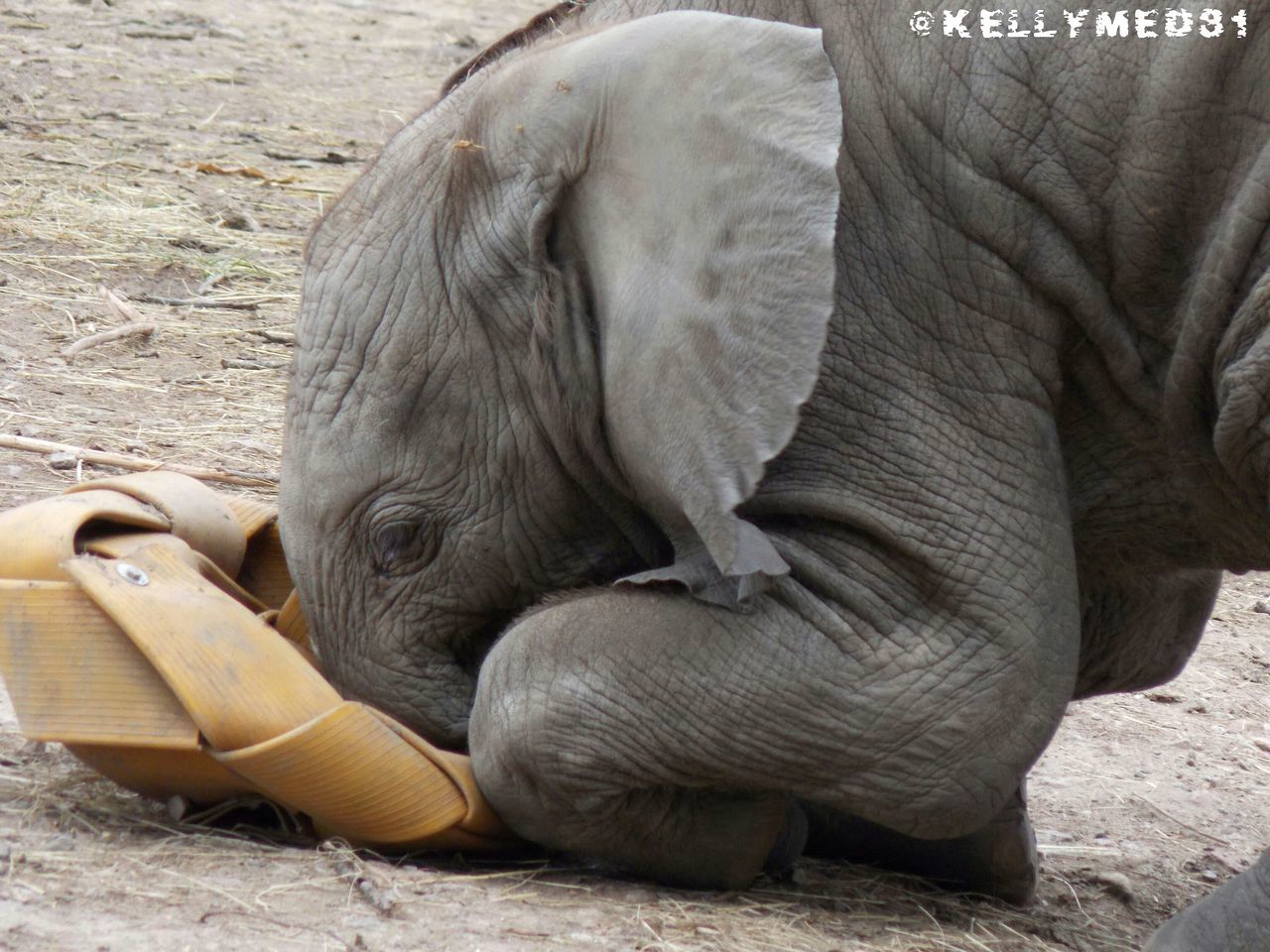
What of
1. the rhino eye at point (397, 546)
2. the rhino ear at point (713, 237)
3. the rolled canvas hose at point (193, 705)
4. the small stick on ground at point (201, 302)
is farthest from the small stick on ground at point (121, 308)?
the rhino ear at point (713, 237)

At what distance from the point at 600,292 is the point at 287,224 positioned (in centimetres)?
599

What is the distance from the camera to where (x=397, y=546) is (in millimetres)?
4176

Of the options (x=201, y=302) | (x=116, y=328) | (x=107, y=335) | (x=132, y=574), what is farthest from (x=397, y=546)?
(x=201, y=302)

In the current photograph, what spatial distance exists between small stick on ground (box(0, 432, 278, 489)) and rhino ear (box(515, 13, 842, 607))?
2.37 metres

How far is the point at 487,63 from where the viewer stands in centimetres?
427

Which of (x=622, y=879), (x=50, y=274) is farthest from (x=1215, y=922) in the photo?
(x=50, y=274)

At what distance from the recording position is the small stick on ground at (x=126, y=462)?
230 inches

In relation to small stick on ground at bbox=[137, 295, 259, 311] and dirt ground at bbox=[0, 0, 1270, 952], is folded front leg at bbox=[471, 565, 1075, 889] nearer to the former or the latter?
dirt ground at bbox=[0, 0, 1270, 952]

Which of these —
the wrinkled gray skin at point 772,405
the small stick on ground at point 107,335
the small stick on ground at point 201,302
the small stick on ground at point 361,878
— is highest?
the wrinkled gray skin at point 772,405

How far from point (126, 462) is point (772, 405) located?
118 inches

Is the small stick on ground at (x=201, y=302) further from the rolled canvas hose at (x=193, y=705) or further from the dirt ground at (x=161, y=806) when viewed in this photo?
the rolled canvas hose at (x=193, y=705)

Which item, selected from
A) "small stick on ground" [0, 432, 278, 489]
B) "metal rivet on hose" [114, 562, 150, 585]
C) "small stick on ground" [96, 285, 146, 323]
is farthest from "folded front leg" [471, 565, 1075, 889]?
"small stick on ground" [96, 285, 146, 323]

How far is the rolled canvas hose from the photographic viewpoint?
3902 mm

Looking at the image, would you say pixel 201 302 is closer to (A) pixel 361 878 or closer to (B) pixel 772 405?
(A) pixel 361 878
